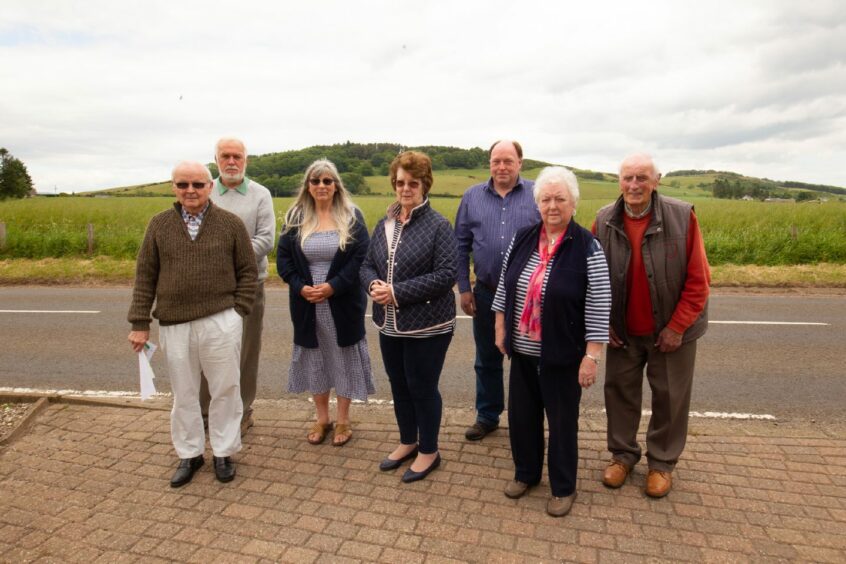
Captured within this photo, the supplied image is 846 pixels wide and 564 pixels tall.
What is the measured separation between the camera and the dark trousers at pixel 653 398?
3.50 m

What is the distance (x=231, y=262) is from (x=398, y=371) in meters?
1.31

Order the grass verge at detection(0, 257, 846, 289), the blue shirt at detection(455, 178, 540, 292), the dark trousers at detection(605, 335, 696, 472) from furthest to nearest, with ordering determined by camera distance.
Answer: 1. the grass verge at detection(0, 257, 846, 289)
2. the blue shirt at detection(455, 178, 540, 292)
3. the dark trousers at detection(605, 335, 696, 472)

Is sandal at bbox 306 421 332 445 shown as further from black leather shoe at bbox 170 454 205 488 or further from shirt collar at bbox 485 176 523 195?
shirt collar at bbox 485 176 523 195

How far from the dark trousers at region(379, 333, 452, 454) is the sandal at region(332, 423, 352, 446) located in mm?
599

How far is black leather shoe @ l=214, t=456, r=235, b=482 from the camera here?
12.0 feet

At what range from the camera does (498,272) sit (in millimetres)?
4047

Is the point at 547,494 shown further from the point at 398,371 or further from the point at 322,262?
the point at 322,262

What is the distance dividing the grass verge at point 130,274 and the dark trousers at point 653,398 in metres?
8.56

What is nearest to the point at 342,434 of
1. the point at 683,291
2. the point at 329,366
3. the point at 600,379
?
the point at 329,366

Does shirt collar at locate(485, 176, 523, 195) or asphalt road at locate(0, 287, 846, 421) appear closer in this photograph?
shirt collar at locate(485, 176, 523, 195)

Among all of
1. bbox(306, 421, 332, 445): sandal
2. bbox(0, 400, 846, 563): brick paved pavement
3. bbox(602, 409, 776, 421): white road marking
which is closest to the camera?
bbox(0, 400, 846, 563): brick paved pavement

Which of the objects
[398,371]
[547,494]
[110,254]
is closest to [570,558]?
[547,494]

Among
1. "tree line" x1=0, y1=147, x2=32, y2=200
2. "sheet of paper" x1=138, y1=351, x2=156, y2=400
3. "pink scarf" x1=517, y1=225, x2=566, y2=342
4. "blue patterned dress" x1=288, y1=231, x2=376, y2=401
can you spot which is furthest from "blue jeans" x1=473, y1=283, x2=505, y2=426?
"tree line" x1=0, y1=147, x2=32, y2=200

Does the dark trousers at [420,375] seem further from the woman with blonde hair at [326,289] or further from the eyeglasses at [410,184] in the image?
the eyeglasses at [410,184]
